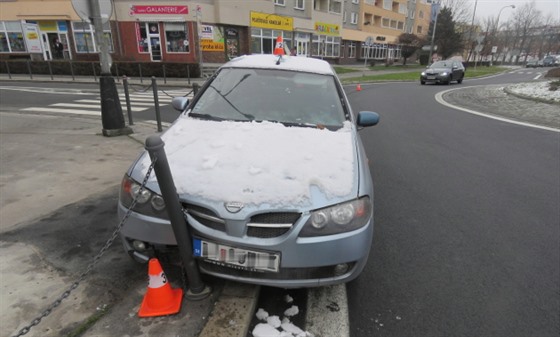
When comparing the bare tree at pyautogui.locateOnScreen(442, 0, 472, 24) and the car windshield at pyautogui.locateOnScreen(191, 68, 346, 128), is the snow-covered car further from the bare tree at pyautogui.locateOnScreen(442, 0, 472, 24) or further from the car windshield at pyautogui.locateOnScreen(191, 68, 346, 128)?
the bare tree at pyautogui.locateOnScreen(442, 0, 472, 24)

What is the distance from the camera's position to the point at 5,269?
279 centimetres

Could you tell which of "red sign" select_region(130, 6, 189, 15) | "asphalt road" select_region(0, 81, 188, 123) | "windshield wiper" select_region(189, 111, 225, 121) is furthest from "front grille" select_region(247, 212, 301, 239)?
"red sign" select_region(130, 6, 189, 15)

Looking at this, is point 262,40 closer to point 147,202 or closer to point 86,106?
point 86,106

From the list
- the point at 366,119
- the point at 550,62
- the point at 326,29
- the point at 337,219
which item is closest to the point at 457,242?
the point at 366,119

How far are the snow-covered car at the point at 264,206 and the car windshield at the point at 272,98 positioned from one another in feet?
1.41

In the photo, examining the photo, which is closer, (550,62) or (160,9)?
(160,9)

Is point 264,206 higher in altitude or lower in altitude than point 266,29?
lower

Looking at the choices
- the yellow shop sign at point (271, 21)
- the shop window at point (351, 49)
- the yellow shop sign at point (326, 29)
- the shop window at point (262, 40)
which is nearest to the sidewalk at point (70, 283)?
the shop window at point (262, 40)

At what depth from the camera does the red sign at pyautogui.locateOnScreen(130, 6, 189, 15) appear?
2575 centimetres

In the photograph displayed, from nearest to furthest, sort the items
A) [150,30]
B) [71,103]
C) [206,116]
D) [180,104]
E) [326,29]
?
[206,116]
[180,104]
[71,103]
[150,30]
[326,29]

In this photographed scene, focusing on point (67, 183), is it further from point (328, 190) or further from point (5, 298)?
point (328, 190)

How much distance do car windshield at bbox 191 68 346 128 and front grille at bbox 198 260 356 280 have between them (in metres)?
1.47

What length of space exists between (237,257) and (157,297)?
24.1 inches

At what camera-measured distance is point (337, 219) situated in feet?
7.54
